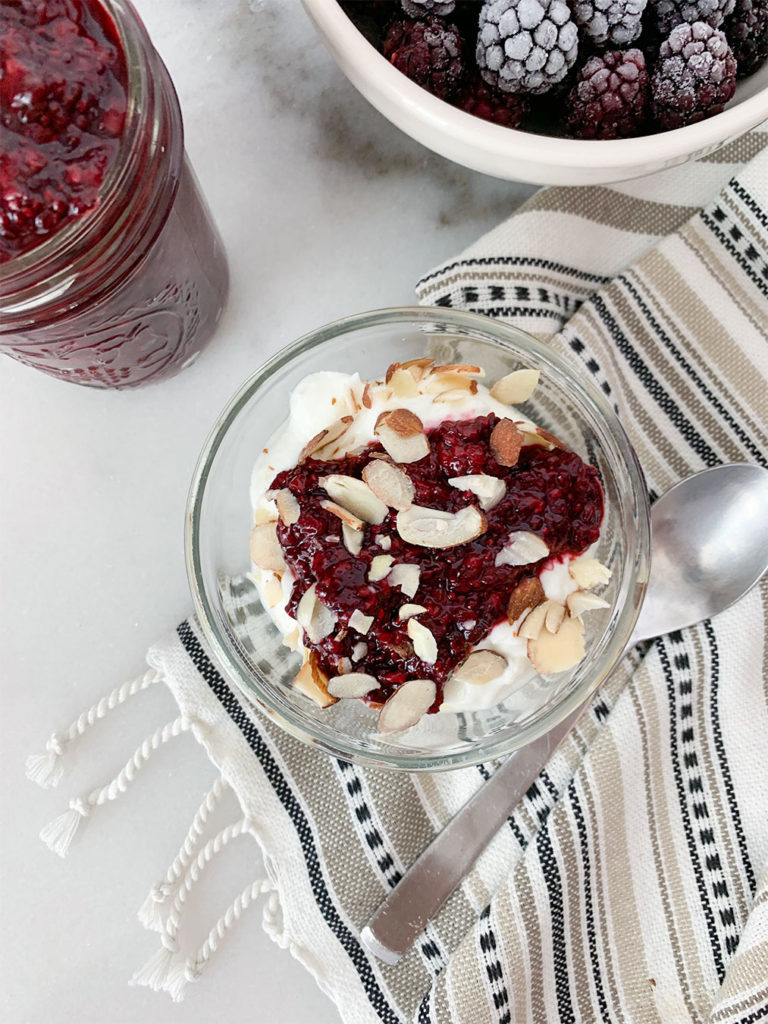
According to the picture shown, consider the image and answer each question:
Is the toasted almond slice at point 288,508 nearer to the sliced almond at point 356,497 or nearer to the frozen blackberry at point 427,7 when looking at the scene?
the sliced almond at point 356,497

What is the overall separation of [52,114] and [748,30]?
0.62 metres

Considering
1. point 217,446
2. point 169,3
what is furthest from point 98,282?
point 169,3

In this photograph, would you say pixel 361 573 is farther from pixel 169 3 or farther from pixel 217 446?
pixel 169 3

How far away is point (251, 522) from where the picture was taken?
3.52ft

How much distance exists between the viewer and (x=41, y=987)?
112 centimetres

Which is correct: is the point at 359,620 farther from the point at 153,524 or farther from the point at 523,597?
the point at 153,524

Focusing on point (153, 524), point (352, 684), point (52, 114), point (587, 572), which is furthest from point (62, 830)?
point (52, 114)

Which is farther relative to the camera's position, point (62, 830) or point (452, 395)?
point (62, 830)

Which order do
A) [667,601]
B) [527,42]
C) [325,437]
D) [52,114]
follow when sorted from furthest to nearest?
[667,601] → [325,437] → [527,42] → [52,114]

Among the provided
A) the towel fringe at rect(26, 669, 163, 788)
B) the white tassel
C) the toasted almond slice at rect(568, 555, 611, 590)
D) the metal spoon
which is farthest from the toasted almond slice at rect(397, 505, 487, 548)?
the white tassel

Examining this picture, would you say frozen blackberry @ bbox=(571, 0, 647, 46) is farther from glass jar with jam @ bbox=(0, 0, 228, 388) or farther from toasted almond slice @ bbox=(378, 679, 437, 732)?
toasted almond slice @ bbox=(378, 679, 437, 732)

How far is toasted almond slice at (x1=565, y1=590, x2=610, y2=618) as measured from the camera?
881mm

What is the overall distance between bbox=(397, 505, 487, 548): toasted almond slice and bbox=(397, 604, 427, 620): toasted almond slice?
0.06 m

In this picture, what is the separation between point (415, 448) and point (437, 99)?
1.01 feet
